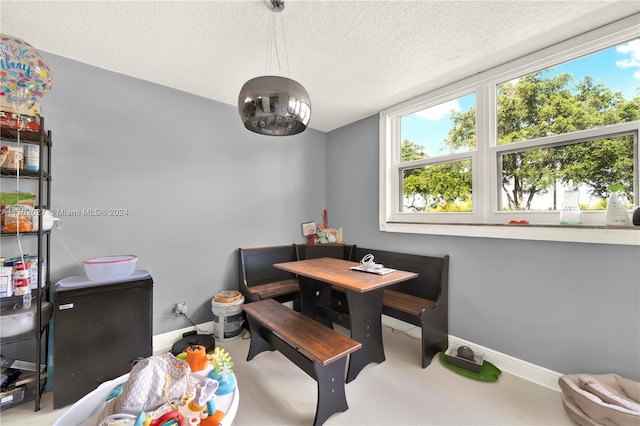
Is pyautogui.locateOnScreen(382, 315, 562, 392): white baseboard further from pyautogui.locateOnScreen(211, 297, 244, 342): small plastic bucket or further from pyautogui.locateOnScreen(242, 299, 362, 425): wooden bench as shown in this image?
pyautogui.locateOnScreen(211, 297, 244, 342): small plastic bucket

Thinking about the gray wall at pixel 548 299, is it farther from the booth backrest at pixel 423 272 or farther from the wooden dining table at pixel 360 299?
the wooden dining table at pixel 360 299

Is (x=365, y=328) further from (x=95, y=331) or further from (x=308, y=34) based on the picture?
(x=308, y=34)

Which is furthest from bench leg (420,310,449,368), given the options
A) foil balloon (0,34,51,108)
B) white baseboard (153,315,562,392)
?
foil balloon (0,34,51,108)

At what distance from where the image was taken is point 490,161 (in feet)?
7.08

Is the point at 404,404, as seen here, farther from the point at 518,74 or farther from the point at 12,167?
the point at 12,167

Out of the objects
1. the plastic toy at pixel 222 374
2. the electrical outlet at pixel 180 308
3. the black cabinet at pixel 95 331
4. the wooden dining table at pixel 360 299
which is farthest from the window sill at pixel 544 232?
the black cabinet at pixel 95 331

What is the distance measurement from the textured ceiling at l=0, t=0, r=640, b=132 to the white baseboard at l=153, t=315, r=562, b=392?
2.38 m

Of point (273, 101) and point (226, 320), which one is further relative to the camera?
point (226, 320)

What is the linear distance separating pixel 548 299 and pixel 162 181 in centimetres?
334

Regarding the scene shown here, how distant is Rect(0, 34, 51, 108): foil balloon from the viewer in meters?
1.48

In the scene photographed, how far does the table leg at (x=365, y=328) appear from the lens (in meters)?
1.87

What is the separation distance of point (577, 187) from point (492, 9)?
1.37 m

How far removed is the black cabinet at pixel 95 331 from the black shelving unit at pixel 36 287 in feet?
0.36

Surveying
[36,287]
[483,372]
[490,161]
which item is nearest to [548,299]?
[483,372]
